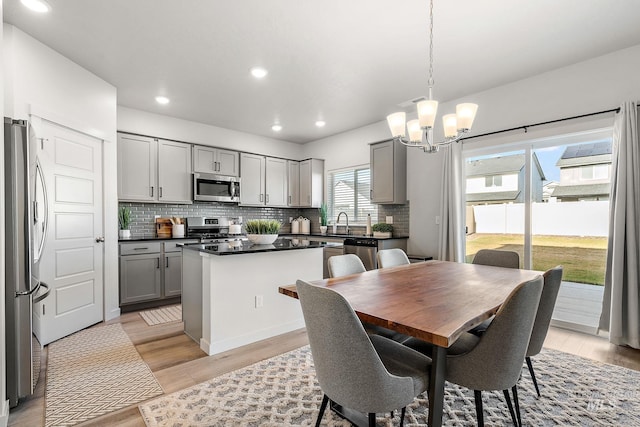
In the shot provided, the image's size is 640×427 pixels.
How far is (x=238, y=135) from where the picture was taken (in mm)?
5684

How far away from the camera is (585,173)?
334 cm

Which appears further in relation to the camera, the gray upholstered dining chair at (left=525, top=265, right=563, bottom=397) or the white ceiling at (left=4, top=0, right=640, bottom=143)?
the white ceiling at (left=4, top=0, right=640, bottom=143)

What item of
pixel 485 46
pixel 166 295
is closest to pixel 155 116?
pixel 166 295

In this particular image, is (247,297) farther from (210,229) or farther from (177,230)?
(210,229)

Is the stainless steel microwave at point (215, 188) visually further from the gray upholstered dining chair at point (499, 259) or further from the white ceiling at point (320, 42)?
the gray upholstered dining chair at point (499, 259)

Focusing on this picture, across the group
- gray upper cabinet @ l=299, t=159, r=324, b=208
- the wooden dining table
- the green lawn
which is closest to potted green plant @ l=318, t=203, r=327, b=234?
gray upper cabinet @ l=299, t=159, r=324, b=208

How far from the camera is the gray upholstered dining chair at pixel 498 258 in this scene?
285 cm

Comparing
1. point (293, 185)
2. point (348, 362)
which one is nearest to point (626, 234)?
point (348, 362)

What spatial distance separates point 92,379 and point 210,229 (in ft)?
10.2

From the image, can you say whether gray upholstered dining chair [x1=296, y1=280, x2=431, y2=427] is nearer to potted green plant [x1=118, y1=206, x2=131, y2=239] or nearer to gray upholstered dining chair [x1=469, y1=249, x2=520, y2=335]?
gray upholstered dining chair [x1=469, y1=249, x2=520, y2=335]

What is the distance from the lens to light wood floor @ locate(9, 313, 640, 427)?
6.20 feet

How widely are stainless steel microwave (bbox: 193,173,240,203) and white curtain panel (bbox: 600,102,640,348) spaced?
16.0ft

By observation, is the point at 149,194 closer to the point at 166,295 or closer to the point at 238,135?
the point at 166,295

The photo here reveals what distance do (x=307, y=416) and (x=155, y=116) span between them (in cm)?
457
